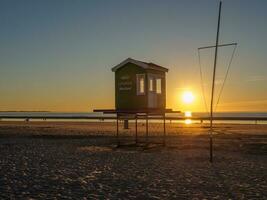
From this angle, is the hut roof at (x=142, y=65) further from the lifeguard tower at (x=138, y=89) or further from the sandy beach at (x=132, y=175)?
the sandy beach at (x=132, y=175)

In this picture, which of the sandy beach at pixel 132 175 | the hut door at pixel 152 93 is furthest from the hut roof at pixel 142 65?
the sandy beach at pixel 132 175

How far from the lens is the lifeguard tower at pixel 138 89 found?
1168 inches

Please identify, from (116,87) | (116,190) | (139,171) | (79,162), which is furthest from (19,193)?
(116,87)

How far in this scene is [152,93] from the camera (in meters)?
30.4

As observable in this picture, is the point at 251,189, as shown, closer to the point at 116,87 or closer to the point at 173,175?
the point at 173,175

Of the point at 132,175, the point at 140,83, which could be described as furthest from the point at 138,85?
the point at 132,175

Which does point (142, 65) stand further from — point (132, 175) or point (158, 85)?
point (132, 175)

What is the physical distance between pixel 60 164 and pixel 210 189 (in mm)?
8750

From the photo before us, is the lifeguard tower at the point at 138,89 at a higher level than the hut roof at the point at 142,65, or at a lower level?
lower

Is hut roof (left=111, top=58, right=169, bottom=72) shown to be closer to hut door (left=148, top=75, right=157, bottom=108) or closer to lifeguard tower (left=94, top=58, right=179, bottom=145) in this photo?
lifeguard tower (left=94, top=58, right=179, bottom=145)

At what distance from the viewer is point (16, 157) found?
75.0ft

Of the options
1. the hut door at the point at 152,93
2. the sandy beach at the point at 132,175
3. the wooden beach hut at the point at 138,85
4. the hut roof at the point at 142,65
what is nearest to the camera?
the sandy beach at the point at 132,175

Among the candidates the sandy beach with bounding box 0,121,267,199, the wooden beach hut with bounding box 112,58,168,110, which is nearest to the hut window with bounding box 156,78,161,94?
the wooden beach hut with bounding box 112,58,168,110

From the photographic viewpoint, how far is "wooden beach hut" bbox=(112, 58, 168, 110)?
1168 inches
